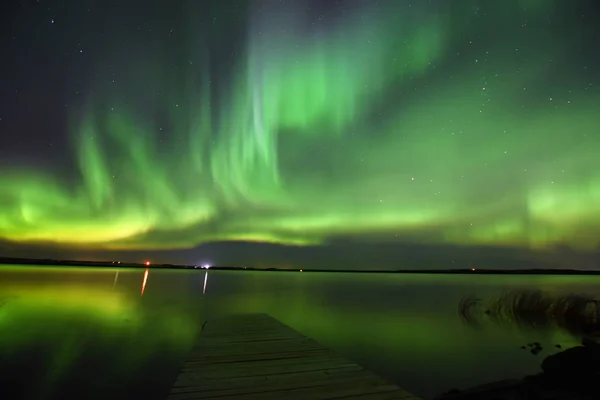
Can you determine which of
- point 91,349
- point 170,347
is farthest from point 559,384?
point 91,349

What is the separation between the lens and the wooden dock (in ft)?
16.4

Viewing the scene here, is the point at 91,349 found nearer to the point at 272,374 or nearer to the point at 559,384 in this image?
the point at 272,374

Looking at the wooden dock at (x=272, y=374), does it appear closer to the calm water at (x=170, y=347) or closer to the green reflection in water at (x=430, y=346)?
the calm water at (x=170, y=347)

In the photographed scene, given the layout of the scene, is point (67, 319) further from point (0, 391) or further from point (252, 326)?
point (252, 326)

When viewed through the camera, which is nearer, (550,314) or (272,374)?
(272,374)

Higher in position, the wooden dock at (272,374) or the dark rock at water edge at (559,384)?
the wooden dock at (272,374)

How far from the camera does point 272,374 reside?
234 inches

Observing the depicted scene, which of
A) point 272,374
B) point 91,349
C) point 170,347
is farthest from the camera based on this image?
point 170,347

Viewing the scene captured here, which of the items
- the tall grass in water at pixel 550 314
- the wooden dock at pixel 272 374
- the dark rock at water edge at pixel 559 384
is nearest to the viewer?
the wooden dock at pixel 272 374

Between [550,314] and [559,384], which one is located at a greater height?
[550,314]

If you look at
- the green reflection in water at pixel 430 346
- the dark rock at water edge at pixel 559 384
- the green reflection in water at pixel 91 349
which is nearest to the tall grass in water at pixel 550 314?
the green reflection in water at pixel 430 346

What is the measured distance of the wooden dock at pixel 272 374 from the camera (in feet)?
16.4

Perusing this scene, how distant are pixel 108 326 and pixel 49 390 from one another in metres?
10.5

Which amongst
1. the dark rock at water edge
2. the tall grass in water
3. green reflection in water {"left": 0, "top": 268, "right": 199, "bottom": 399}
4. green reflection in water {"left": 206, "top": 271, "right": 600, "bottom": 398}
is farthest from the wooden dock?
the tall grass in water
